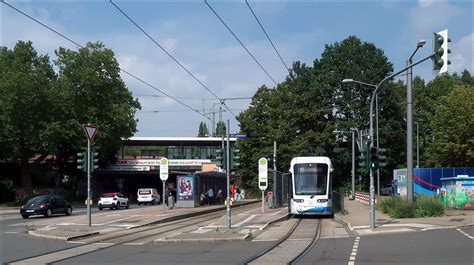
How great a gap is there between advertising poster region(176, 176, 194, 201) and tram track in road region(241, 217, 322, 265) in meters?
23.0

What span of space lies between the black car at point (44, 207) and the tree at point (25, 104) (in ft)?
75.0

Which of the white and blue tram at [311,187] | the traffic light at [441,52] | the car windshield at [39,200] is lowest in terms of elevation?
the car windshield at [39,200]

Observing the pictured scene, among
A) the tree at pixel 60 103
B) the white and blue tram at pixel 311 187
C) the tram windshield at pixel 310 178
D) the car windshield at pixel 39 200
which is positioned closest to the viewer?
the white and blue tram at pixel 311 187

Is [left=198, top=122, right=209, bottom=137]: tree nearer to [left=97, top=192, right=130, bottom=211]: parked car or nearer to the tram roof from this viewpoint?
the tram roof

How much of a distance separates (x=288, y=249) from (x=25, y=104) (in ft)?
155

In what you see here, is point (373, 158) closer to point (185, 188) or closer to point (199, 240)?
point (199, 240)

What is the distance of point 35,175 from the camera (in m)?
75.3

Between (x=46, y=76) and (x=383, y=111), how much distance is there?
40421mm

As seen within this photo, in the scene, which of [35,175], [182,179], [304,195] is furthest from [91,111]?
[304,195]

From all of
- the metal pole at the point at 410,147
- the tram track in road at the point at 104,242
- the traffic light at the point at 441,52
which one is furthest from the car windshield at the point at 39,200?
the traffic light at the point at 441,52

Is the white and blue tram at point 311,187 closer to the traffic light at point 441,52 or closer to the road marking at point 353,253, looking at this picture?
the road marking at point 353,253

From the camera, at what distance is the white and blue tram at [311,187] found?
30344 mm

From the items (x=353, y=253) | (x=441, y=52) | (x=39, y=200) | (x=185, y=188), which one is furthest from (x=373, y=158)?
(x=185, y=188)

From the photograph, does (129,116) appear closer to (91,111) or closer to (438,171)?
(91,111)
